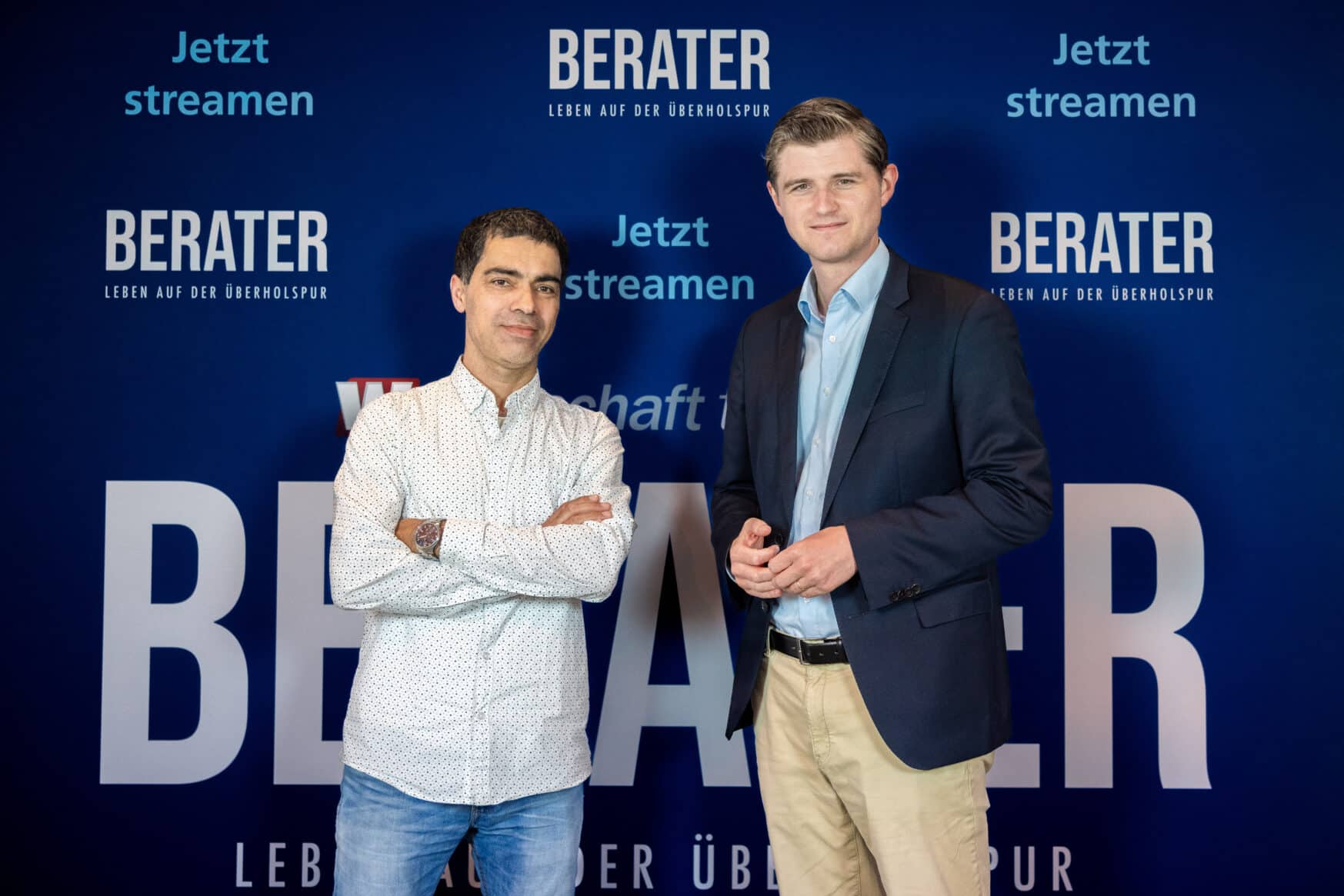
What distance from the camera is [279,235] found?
286 centimetres

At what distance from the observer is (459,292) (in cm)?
214

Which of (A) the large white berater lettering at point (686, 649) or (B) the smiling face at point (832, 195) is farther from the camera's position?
(A) the large white berater lettering at point (686, 649)

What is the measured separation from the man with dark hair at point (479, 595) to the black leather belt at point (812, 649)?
1.14ft

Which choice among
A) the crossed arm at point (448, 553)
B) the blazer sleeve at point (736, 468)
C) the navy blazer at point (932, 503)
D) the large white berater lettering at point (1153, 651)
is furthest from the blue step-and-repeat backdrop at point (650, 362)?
the navy blazer at point (932, 503)

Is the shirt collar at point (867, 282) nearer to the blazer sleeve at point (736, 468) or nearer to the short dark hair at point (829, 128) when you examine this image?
the short dark hair at point (829, 128)

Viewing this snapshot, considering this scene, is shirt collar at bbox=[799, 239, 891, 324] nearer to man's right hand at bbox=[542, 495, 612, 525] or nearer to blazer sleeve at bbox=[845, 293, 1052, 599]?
blazer sleeve at bbox=[845, 293, 1052, 599]

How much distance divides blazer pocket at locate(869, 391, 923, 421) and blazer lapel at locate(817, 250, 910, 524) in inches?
0.6

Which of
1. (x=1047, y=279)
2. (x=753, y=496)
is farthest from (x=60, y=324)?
(x=1047, y=279)

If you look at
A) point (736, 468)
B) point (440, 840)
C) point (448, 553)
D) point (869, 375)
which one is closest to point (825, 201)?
point (869, 375)

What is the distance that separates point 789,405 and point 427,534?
710 millimetres

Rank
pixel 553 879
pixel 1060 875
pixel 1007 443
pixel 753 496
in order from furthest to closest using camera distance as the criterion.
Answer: pixel 1060 875 < pixel 753 496 < pixel 553 879 < pixel 1007 443

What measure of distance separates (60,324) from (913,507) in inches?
93.0

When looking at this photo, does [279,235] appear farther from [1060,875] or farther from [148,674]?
[1060,875]

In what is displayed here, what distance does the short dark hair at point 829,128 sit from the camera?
1.91m
